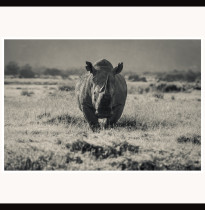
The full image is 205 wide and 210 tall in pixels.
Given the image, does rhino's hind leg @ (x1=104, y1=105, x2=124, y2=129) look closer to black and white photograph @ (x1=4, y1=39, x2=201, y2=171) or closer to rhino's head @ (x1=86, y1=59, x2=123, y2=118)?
black and white photograph @ (x1=4, y1=39, x2=201, y2=171)

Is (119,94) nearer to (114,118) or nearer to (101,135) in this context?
(114,118)

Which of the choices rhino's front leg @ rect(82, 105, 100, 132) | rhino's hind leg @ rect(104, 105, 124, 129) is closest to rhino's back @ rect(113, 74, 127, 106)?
rhino's hind leg @ rect(104, 105, 124, 129)

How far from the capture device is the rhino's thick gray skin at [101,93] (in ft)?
25.7

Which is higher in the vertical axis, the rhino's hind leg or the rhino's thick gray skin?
the rhino's thick gray skin

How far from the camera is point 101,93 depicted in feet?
25.5

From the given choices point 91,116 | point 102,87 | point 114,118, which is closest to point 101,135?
point 91,116

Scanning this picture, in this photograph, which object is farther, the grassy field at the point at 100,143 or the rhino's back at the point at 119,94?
the rhino's back at the point at 119,94

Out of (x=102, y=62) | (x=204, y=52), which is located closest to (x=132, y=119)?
(x=102, y=62)

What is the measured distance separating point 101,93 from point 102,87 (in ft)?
0.54

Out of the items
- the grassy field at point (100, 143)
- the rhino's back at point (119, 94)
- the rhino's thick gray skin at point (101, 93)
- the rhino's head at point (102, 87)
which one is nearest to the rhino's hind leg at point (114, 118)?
the rhino's thick gray skin at point (101, 93)

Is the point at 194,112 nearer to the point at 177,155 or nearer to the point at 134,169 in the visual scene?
the point at 177,155

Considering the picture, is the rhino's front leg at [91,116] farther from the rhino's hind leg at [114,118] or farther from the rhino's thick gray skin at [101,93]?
the rhino's hind leg at [114,118]

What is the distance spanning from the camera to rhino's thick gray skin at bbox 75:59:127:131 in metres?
7.84

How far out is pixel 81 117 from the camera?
1092 centimetres
